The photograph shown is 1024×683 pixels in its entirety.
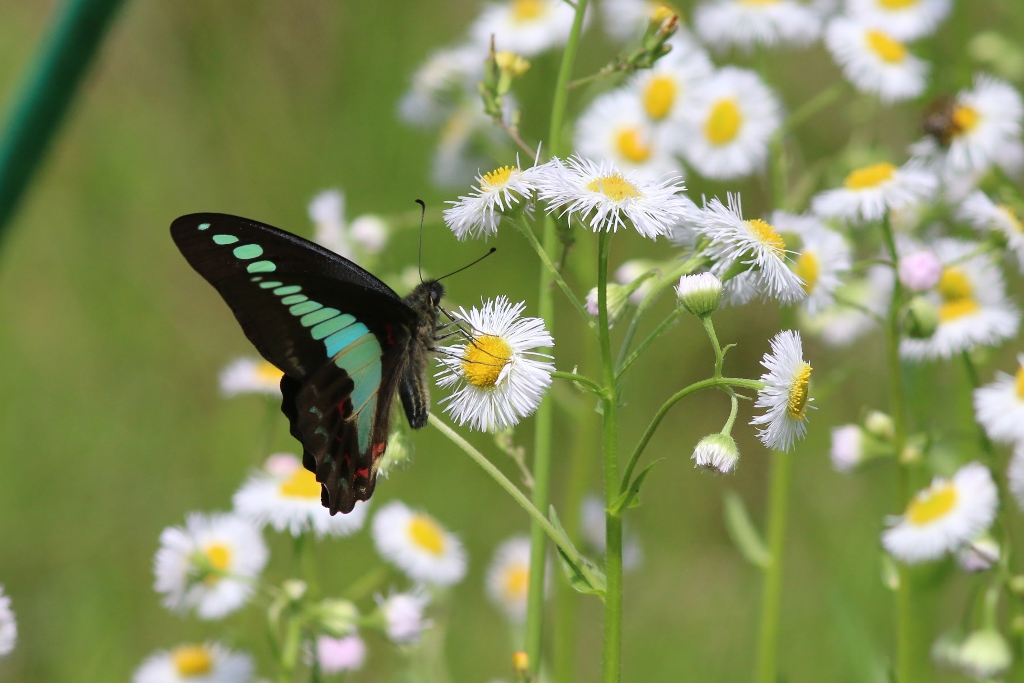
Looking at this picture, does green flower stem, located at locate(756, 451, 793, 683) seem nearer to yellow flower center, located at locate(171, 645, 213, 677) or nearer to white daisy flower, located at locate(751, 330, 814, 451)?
white daisy flower, located at locate(751, 330, 814, 451)

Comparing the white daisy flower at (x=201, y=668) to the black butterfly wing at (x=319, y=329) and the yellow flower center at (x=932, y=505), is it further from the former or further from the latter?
the yellow flower center at (x=932, y=505)

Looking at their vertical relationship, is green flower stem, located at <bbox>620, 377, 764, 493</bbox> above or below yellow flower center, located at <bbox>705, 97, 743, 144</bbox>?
below

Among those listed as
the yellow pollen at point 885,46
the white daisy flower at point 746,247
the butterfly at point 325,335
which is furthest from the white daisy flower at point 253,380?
the yellow pollen at point 885,46

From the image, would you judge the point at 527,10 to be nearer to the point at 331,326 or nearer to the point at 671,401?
the point at 331,326

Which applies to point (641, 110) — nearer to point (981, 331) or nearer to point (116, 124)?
point (981, 331)

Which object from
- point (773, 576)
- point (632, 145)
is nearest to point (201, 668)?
point (773, 576)

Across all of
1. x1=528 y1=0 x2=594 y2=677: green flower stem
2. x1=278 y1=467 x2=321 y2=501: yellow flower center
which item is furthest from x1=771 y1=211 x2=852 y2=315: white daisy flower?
x1=278 y1=467 x2=321 y2=501: yellow flower center
